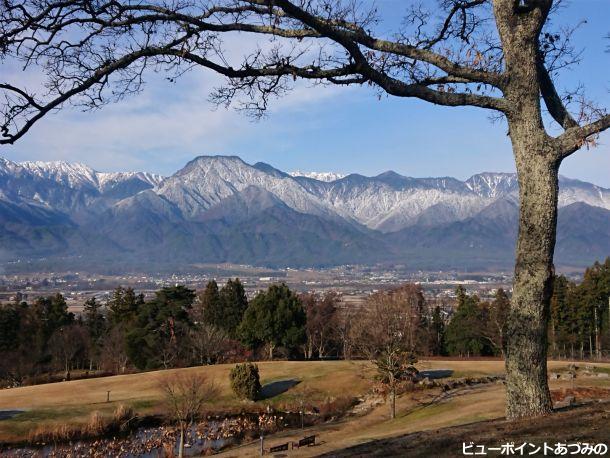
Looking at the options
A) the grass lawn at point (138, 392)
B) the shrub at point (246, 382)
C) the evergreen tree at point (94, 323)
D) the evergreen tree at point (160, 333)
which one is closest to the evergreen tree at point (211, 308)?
the evergreen tree at point (160, 333)

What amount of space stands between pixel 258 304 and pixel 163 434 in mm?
24082

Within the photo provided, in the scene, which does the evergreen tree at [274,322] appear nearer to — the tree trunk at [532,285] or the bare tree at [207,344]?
the bare tree at [207,344]

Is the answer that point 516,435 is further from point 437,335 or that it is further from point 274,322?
point 437,335

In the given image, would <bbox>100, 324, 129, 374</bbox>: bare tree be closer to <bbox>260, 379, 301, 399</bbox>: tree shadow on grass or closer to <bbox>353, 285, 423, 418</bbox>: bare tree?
<bbox>260, 379, 301, 399</bbox>: tree shadow on grass

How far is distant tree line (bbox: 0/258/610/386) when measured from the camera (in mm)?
49938

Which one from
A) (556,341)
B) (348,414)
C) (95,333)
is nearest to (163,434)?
(348,414)

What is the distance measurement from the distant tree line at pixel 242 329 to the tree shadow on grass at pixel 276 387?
7618 millimetres

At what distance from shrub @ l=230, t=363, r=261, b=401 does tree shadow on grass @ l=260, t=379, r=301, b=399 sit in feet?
3.94

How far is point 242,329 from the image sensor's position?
5222cm

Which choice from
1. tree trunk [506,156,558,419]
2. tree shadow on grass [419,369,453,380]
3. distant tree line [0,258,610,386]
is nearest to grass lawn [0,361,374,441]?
tree shadow on grass [419,369,453,380]

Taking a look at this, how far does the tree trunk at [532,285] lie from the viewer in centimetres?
657

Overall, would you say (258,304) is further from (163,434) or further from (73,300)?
(73,300)

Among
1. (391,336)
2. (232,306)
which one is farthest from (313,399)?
(232,306)

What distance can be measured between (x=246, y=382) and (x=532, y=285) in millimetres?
30053
